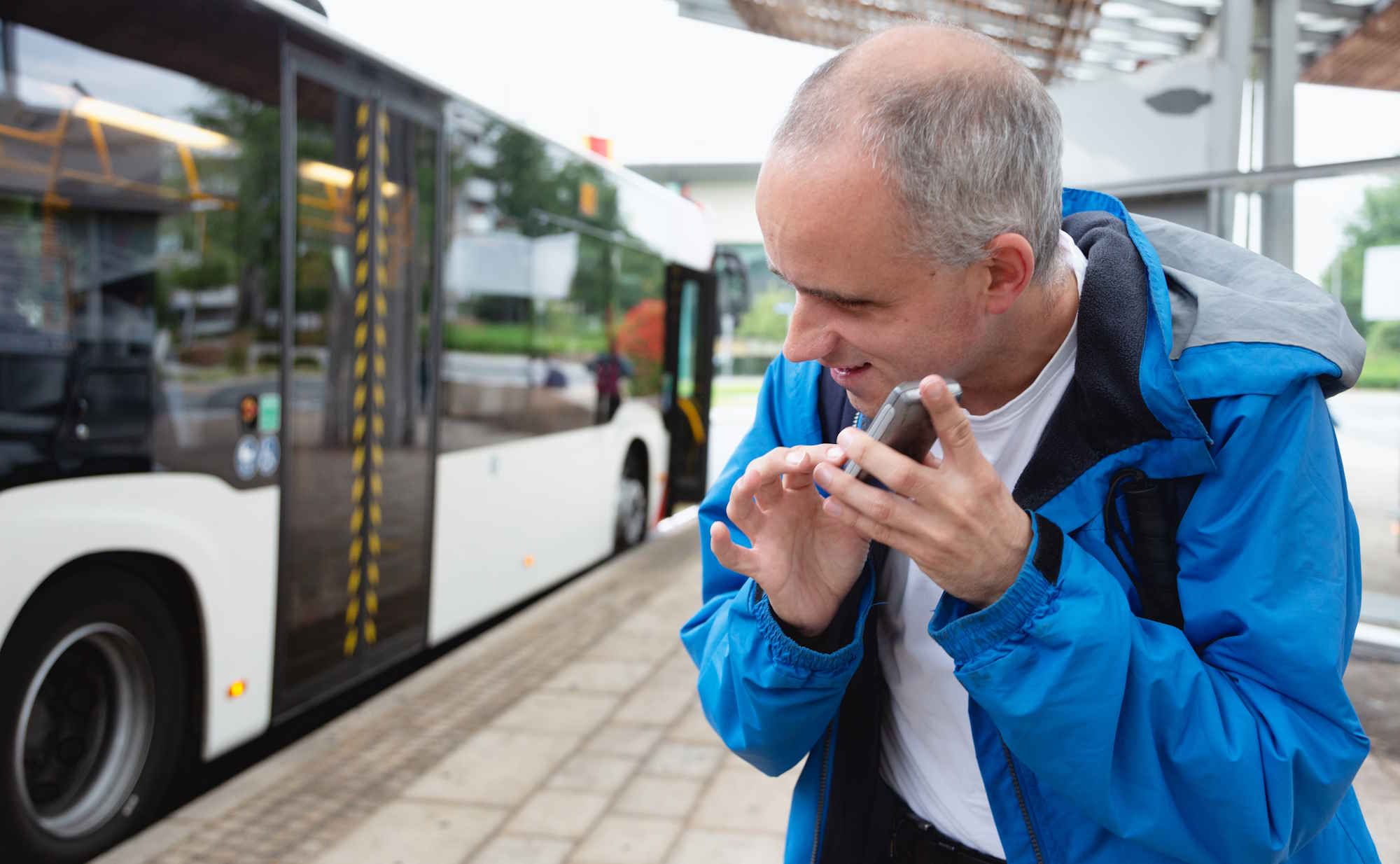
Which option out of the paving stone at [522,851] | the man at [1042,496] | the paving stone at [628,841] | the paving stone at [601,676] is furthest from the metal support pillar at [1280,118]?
the man at [1042,496]

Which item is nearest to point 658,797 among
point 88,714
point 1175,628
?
point 88,714

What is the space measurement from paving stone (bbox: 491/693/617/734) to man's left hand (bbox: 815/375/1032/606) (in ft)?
13.8

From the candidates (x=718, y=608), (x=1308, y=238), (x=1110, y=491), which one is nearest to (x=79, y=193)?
(x=718, y=608)

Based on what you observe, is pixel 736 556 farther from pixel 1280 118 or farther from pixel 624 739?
pixel 1280 118

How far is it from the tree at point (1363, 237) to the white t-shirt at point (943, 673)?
198 inches

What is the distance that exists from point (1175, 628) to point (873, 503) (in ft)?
1.29

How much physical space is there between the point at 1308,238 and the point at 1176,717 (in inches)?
221

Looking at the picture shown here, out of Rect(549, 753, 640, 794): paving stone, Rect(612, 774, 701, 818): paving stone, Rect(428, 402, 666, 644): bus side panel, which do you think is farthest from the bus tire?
Rect(612, 774, 701, 818): paving stone

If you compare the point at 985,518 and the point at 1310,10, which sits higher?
the point at 1310,10

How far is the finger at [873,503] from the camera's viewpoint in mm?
1142

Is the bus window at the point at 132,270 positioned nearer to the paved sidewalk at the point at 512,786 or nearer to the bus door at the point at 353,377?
the bus door at the point at 353,377

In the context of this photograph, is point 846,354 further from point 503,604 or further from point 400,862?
point 503,604

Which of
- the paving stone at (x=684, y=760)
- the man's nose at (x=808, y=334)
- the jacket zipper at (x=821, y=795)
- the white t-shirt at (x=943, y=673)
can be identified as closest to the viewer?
the man's nose at (x=808, y=334)

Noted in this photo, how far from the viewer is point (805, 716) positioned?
1.41 m
